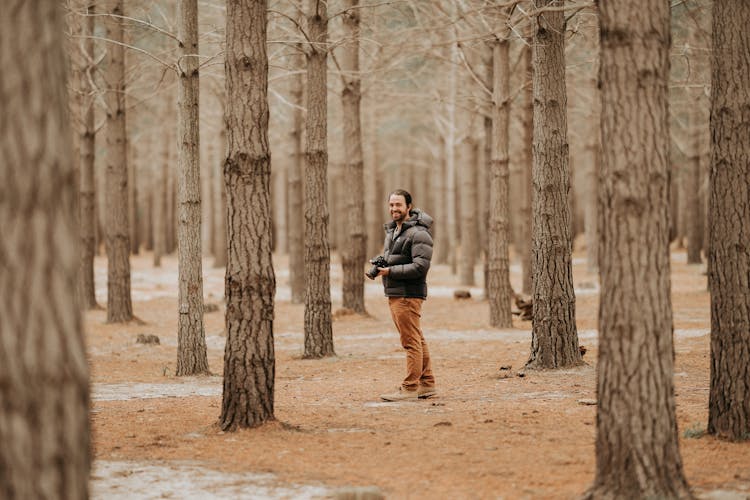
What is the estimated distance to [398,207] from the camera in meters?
8.88

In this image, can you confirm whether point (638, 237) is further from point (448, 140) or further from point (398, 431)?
point (448, 140)

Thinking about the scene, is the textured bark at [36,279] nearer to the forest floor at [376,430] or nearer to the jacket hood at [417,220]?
the forest floor at [376,430]

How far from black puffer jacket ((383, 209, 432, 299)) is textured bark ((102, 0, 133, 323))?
10.1 meters

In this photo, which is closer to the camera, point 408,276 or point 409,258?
point 408,276

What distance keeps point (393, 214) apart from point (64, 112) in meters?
5.78

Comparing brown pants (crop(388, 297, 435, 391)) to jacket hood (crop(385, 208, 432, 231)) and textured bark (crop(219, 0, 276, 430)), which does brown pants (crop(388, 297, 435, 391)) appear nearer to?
jacket hood (crop(385, 208, 432, 231))

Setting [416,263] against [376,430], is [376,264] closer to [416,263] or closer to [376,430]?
[416,263]

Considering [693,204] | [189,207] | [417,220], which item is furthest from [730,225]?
[693,204]

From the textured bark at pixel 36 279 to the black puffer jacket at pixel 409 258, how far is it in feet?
18.4

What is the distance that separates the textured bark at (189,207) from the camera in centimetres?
1087

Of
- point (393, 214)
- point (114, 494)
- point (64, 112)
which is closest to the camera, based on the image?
point (64, 112)

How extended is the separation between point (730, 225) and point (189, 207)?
6403 mm

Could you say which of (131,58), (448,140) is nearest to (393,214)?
(131,58)

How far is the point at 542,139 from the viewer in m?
10.6
